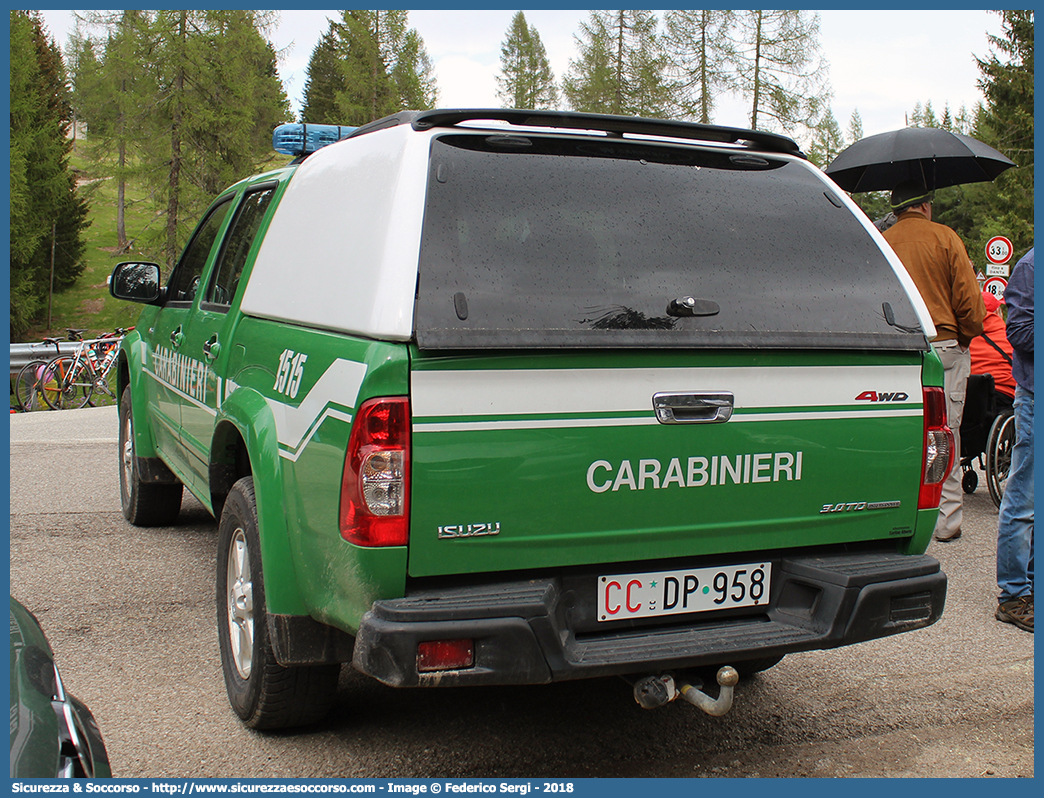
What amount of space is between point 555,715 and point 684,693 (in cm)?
81

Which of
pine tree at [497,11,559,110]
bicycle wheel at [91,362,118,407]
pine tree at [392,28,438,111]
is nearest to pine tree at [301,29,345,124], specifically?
pine tree at [497,11,559,110]

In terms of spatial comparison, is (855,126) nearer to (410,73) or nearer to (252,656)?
(410,73)

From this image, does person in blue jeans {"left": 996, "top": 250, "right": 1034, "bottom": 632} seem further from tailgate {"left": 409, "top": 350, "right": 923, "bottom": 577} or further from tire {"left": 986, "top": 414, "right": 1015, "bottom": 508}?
tire {"left": 986, "top": 414, "right": 1015, "bottom": 508}

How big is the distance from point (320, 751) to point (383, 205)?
1757 mm

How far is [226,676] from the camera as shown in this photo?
3422 millimetres

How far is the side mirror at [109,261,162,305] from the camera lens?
5.12 meters

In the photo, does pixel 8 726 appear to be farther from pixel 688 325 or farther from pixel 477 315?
pixel 688 325

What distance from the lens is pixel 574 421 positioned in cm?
259

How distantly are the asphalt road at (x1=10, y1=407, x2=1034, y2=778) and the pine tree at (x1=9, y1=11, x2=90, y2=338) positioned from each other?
36660mm

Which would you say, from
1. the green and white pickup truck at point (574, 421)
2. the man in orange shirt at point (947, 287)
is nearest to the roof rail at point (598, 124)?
the green and white pickup truck at point (574, 421)

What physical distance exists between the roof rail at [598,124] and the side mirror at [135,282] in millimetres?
2267

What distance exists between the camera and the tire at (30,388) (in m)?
14.7

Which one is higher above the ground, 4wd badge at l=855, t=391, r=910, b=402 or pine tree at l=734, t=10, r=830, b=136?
pine tree at l=734, t=10, r=830, b=136

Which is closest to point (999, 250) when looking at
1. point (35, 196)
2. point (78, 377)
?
point (78, 377)
